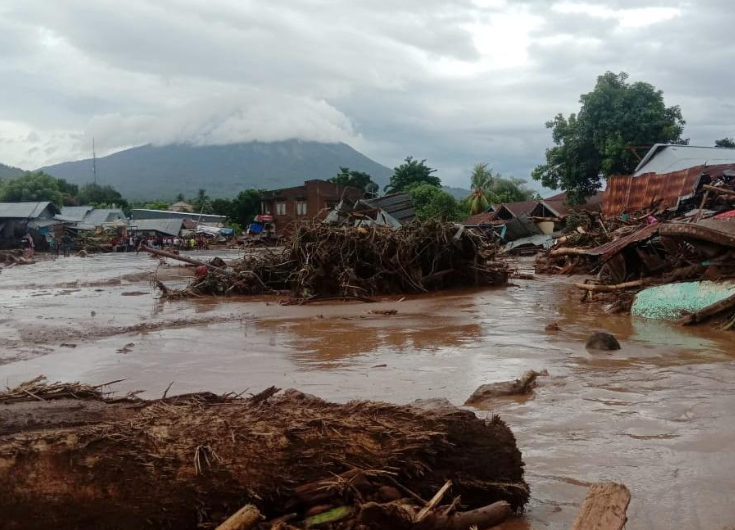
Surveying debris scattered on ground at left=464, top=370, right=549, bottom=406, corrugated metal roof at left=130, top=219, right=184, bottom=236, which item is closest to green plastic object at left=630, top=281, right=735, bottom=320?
debris scattered on ground at left=464, top=370, right=549, bottom=406

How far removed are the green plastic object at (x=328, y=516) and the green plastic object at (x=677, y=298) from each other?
753 centimetres

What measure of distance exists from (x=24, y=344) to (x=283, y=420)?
22.7 feet

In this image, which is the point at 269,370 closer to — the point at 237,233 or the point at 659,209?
the point at 659,209

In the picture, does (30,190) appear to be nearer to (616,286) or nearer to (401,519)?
(616,286)

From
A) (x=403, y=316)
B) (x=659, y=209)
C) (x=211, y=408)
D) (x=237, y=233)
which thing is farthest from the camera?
(x=237, y=233)

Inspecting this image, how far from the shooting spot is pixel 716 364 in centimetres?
625

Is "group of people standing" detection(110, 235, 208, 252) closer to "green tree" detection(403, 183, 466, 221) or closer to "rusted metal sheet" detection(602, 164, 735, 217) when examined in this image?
"green tree" detection(403, 183, 466, 221)

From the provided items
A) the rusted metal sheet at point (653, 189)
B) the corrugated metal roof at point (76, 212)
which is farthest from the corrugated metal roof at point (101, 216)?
the rusted metal sheet at point (653, 189)

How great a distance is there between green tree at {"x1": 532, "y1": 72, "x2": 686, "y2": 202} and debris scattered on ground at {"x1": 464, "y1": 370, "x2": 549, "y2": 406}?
1055 inches

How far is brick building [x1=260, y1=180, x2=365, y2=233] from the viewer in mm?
48219

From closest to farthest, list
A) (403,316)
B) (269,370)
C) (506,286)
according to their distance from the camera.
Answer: (269,370), (403,316), (506,286)

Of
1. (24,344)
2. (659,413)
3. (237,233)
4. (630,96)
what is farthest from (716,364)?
(237,233)

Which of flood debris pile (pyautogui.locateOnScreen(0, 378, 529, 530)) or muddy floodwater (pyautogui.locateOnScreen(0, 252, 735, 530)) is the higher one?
flood debris pile (pyautogui.locateOnScreen(0, 378, 529, 530))

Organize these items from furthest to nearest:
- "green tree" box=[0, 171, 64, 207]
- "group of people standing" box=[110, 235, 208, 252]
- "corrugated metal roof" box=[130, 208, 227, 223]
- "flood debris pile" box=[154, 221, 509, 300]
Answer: "corrugated metal roof" box=[130, 208, 227, 223], "green tree" box=[0, 171, 64, 207], "group of people standing" box=[110, 235, 208, 252], "flood debris pile" box=[154, 221, 509, 300]
